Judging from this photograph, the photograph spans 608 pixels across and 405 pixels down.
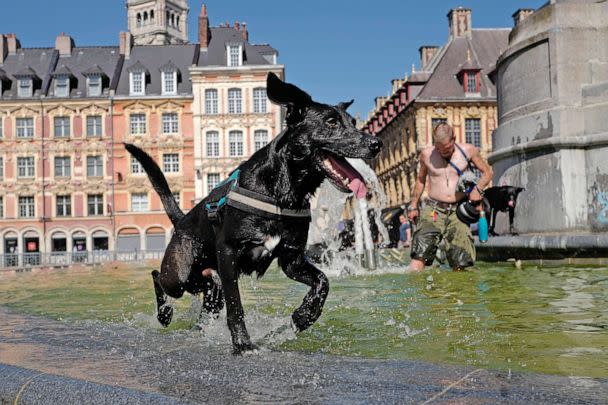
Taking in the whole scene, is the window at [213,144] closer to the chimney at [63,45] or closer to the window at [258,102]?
the window at [258,102]

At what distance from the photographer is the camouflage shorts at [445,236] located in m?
8.09

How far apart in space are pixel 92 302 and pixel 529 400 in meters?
5.84

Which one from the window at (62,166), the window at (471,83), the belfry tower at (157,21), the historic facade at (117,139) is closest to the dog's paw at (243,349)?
the window at (471,83)

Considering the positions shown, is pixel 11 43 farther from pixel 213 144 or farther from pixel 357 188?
pixel 357 188

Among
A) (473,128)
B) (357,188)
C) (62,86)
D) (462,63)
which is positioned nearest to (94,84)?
(62,86)

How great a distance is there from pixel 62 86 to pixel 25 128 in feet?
12.5

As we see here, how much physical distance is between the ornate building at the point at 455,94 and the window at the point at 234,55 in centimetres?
1129

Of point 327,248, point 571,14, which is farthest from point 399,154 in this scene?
point 571,14

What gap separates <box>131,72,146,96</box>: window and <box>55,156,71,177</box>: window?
21.4ft

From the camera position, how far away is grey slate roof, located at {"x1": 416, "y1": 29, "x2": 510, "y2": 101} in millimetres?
42406

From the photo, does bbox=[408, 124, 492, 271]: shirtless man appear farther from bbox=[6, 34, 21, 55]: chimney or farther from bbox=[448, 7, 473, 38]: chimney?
bbox=[6, 34, 21, 55]: chimney

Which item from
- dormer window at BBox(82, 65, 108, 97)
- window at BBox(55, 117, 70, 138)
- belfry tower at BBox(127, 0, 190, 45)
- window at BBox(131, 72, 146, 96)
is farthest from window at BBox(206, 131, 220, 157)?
belfry tower at BBox(127, 0, 190, 45)

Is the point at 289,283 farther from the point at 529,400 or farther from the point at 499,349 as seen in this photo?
the point at 529,400

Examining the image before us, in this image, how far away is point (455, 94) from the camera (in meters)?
42.4
